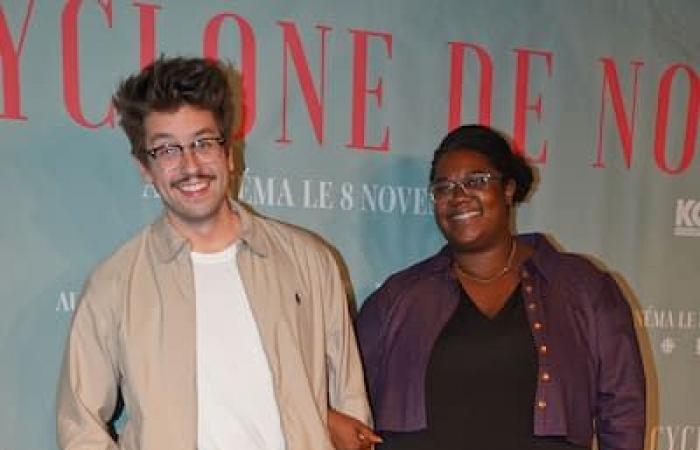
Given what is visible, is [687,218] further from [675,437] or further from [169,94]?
[169,94]

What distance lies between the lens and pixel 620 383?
1.61 metres

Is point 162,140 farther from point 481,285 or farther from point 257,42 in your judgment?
point 481,285

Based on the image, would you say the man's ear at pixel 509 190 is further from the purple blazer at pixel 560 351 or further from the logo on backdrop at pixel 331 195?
the logo on backdrop at pixel 331 195

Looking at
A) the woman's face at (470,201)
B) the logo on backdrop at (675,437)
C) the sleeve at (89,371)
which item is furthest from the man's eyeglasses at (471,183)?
the logo on backdrop at (675,437)

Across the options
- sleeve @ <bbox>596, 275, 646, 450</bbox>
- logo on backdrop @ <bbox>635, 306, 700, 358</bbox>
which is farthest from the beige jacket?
logo on backdrop @ <bbox>635, 306, 700, 358</bbox>

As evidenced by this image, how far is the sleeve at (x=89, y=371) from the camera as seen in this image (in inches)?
54.6

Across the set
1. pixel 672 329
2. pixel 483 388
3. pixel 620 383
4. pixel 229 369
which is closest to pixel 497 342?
pixel 483 388

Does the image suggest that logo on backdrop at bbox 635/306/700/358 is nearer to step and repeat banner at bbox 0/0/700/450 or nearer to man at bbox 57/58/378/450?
step and repeat banner at bbox 0/0/700/450

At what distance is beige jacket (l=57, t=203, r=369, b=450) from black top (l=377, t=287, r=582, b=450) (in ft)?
0.84

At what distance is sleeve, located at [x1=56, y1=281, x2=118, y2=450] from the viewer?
139cm

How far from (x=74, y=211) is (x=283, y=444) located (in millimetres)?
785

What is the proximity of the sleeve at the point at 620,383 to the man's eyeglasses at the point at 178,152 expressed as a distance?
0.90 metres

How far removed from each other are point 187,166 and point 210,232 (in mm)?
159

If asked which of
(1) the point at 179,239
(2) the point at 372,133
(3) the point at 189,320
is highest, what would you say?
(2) the point at 372,133
